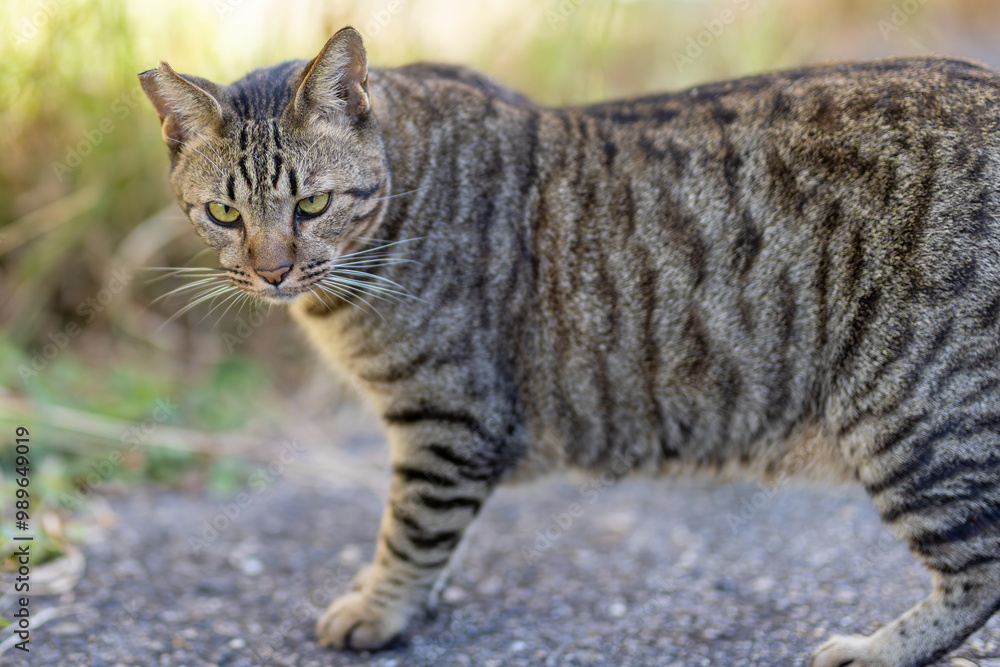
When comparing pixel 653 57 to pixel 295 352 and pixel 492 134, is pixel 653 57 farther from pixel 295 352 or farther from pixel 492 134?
pixel 492 134

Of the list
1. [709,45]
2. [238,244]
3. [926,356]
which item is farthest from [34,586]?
[709,45]

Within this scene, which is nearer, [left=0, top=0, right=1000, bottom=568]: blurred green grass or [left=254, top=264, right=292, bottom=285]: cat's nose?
[left=254, top=264, right=292, bottom=285]: cat's nose

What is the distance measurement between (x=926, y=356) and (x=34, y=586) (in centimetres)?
273

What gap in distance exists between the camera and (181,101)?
2.17 metres

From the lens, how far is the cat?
196 cm

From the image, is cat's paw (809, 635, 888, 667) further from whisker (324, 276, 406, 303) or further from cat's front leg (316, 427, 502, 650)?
whisker (324, 276, 406, 303)

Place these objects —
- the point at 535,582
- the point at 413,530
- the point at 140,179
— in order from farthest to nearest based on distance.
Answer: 1. the point at 140,179
2. the point at 535,582
3. the point at 413,530

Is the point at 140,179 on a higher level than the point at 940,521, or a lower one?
lower

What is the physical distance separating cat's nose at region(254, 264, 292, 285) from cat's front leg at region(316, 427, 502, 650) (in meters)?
0.59

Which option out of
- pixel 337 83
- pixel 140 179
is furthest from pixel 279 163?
pixel 140 179

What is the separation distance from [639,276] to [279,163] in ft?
3.42

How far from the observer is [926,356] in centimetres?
194

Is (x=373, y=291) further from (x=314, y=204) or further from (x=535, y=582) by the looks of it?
(x=535, y=582)

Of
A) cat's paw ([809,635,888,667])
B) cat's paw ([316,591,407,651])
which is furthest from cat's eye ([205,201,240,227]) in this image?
cat's paw ([809,635,888,667])
